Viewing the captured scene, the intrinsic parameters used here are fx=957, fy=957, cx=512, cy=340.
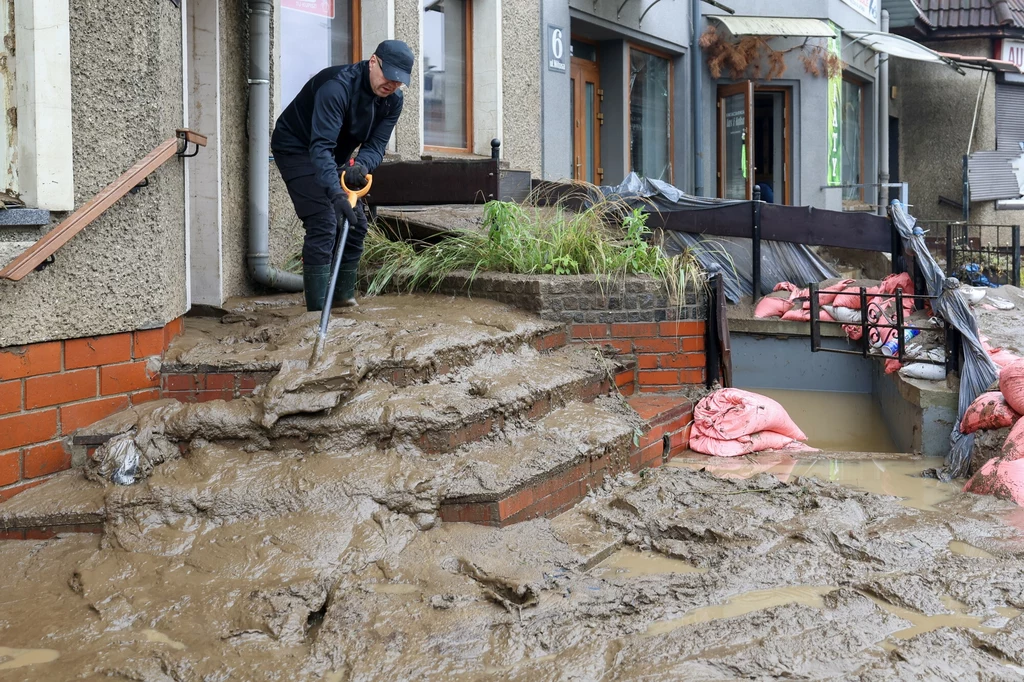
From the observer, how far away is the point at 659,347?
555cm

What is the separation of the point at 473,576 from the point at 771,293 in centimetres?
535

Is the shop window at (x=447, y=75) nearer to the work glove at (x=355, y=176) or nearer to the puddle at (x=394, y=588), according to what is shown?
the work glove at (x=355, y=176)

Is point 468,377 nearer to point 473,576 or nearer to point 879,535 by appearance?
point 473,576

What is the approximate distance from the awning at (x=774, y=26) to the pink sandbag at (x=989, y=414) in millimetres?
8755

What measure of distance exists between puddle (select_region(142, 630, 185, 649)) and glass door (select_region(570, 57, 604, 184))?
356 inches

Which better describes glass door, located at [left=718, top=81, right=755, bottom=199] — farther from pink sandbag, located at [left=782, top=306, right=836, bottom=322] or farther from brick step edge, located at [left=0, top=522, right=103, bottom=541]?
brick step edge, located at [left=0, top=522, right=103, bottom=541]

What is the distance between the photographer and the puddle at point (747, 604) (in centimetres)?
301

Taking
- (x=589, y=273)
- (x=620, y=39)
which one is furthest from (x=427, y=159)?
(x=620, y=39)

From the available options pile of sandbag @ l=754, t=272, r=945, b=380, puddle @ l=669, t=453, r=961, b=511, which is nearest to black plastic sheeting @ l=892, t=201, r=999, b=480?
puddle @ l=669, t=453, r=961, b=511

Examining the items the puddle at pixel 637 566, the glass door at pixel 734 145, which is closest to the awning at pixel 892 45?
the glass door at pixel 734 145

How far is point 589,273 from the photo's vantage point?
559 centimetres

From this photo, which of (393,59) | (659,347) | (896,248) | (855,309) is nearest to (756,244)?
(855,309)

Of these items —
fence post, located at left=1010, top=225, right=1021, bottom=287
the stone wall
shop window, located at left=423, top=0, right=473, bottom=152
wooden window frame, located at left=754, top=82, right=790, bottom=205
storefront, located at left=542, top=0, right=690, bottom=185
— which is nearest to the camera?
the stone wall

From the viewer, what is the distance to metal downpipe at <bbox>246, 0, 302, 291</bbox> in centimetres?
615
